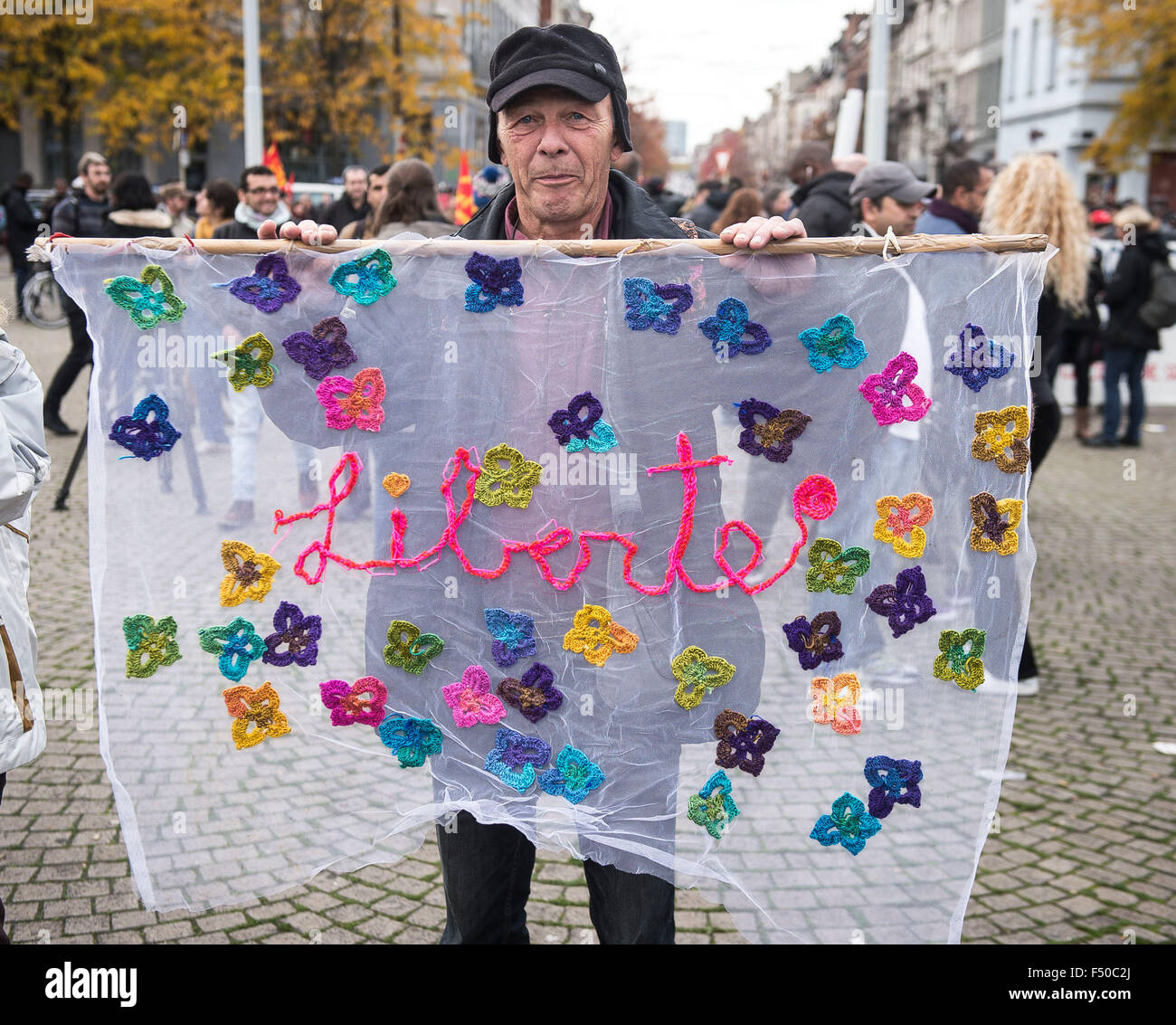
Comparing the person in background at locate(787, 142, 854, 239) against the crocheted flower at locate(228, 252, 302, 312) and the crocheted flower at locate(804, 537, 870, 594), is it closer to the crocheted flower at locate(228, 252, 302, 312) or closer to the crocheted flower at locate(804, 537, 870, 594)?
the crocheted flower at locate(804, 537, 870, 594)

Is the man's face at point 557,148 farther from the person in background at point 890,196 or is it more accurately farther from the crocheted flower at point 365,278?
the person in background at point 890,196

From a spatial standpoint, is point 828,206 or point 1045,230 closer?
point 1045,230

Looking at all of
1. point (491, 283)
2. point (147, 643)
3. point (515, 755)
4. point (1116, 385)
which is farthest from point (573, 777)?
point (1116, 385)

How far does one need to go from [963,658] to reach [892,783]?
0.31 metres

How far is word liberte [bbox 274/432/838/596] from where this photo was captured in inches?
97.0

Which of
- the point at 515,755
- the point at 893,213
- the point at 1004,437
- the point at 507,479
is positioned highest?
the point at 893,213

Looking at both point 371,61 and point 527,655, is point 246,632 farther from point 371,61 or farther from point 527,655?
point 371,61

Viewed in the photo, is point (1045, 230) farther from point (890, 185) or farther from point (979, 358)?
point (979, 358)

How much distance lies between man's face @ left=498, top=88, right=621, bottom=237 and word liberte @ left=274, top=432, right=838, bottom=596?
21.5 inches

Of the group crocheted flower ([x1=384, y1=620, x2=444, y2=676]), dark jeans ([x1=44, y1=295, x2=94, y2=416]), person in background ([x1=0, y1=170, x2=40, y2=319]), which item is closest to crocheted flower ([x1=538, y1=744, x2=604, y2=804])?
crocheted flower ([x1=384, y1=620, x2=444, y2=676])

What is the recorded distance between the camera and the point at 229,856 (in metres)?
2.47

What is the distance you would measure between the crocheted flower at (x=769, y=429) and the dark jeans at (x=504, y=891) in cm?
93

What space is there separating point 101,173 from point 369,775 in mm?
10724

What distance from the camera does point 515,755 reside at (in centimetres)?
249
